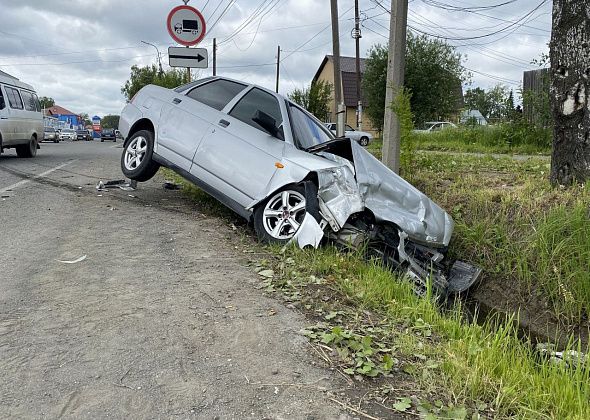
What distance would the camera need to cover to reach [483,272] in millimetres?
5645

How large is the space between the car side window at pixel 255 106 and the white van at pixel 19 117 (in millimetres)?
9444

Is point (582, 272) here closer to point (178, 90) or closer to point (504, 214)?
point (504, 214)

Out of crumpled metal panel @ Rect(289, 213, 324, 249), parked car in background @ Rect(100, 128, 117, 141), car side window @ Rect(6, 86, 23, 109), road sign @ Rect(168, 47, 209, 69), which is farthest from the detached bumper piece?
parked car in background @ Rect(100, 128, 117, 141)

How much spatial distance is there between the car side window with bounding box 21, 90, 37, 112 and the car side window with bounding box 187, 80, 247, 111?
10.3 meters

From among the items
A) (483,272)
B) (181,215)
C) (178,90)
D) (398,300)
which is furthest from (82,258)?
(483,272)

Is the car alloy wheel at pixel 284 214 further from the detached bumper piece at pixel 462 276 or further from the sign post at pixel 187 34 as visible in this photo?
the sign post at pixel 187 34

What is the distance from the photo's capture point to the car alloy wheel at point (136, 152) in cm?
713

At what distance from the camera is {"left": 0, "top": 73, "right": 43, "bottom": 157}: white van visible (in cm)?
1326

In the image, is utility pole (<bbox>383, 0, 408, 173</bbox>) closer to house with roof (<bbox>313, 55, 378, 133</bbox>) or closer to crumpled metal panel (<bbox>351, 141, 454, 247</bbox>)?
crumpled metal panel (<bbox>351, 141, 454, 247</bbox>)

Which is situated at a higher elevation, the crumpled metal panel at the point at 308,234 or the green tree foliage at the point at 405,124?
the green tree foliage at the point at 405,124

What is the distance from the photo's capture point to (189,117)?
6609 millimetres

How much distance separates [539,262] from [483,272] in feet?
2.10

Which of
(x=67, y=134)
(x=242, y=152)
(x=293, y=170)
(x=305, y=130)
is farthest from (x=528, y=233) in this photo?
(x=67, y=134)

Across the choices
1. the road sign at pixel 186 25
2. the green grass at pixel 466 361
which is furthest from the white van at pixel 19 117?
the green grass at pixel 466 361
